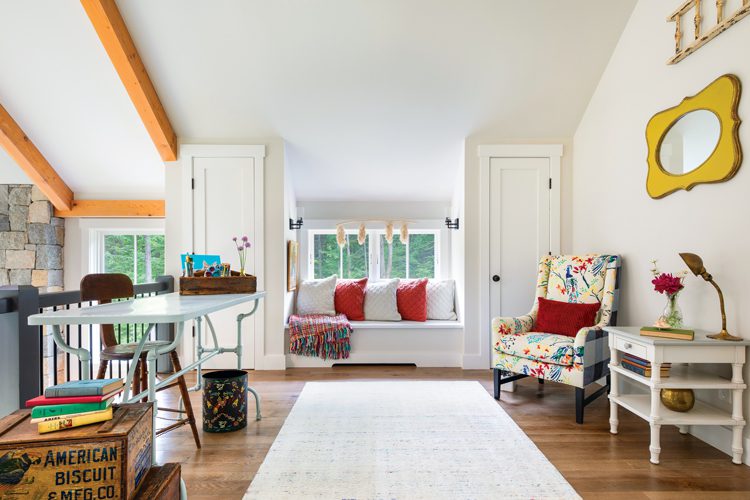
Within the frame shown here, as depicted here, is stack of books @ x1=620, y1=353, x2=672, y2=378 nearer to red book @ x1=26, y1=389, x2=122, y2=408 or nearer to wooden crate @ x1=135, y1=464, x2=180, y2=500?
wooden crate @ x1=135, y1=464, x2=180, y2=500

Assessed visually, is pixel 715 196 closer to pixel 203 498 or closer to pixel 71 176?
pixel 203 498

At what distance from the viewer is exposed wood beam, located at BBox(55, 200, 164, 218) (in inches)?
186

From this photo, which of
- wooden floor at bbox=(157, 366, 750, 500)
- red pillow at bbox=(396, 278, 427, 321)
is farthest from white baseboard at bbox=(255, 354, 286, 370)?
red pillow at bbox=(396, 278, 427, 321)

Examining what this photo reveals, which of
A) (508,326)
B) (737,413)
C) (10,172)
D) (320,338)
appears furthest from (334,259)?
(737,413)

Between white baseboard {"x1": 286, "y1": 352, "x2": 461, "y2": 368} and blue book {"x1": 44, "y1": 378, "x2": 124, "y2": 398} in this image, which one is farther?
white baseboard {"x1": 286, "y1": 352, "x2": 461, "y2": 368}

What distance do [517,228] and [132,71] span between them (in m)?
3.32

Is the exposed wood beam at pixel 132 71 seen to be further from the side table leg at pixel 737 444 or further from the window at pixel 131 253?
the side table leg at pixel 737 444

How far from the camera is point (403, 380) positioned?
3727 millimetres

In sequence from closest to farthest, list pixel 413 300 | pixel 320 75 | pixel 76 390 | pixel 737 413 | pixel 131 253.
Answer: pixel 76 390, pixel 737 413, pixel 320 75, pixel 413 300, pixel 131 253

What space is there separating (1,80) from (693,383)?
5074mm

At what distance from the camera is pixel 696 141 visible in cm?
260

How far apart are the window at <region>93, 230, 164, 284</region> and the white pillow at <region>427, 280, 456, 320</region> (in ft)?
9.88

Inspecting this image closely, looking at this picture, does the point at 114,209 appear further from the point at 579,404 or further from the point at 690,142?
the point at 690,142

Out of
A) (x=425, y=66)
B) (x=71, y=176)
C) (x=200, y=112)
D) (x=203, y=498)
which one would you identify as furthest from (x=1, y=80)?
(x=203, y=498)
